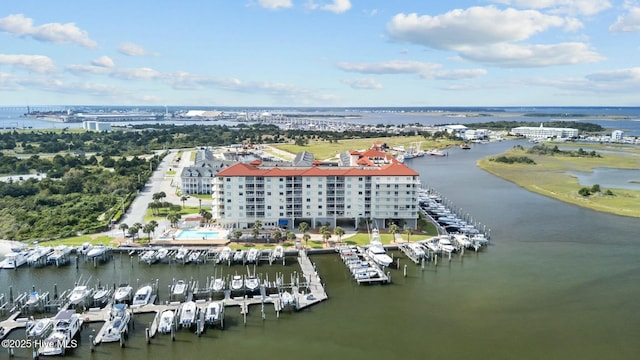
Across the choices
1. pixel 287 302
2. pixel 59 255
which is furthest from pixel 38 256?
pixel 287 302

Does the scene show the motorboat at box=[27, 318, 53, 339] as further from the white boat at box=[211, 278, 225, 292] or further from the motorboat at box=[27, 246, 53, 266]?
the motorboat at box=[27, 246, 53, 266]

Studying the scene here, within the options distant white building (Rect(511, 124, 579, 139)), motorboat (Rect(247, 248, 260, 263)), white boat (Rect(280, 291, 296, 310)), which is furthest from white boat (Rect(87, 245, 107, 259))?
distant white building (Rect(511, 124, 579, 139))

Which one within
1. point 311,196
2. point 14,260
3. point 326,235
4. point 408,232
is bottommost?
point 14,260

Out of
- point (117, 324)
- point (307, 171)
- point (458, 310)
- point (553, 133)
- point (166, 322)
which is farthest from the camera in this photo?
point (553, 133)

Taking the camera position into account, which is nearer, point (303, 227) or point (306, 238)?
point (306, 238)

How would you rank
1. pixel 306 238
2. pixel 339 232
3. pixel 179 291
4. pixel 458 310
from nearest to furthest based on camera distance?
pixel 458 310
pixel 179 291
pixel 306 238
pixel 339 232

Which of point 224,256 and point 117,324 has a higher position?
point 224,256

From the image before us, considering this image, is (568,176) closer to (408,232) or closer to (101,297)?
(408,232)
